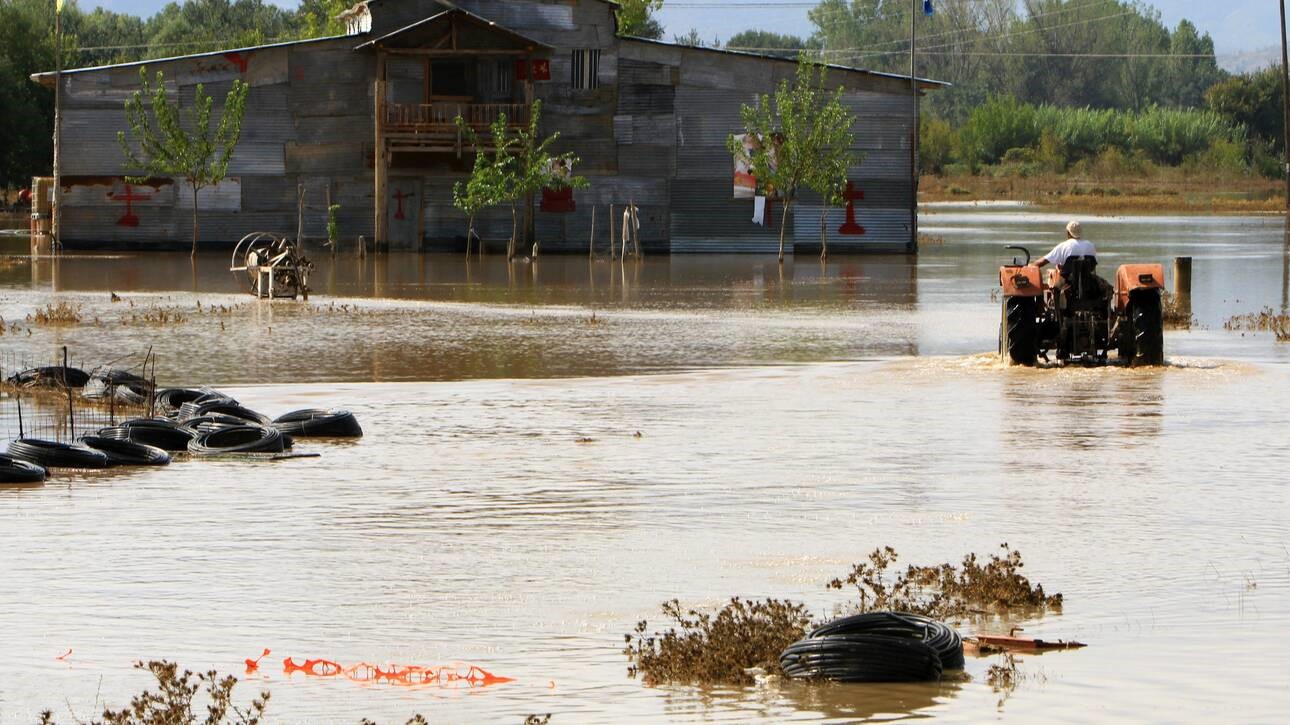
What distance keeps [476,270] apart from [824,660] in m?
38.8

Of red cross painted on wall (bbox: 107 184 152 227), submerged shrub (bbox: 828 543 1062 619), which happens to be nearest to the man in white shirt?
submerged shrub (bbox: 828 543 1062 619)

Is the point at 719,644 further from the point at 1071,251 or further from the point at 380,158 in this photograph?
the point at 380,158

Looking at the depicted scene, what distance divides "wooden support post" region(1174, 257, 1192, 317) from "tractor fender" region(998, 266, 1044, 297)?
883cm

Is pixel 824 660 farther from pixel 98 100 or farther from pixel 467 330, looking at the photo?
pixel 98 100

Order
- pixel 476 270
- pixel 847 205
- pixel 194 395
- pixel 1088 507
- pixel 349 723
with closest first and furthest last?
pixel 349 723 → pixel 1088 507 → pixel 194 395 → pixel 476 270 → pixel 847 205

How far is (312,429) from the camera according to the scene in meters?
17.0

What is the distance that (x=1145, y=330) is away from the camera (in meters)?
22.1

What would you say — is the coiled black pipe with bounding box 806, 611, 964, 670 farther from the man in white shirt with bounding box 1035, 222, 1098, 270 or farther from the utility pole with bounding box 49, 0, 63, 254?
the utility pole with bounding box 49, 0, 63, 254

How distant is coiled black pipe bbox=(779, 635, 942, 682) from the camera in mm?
8703

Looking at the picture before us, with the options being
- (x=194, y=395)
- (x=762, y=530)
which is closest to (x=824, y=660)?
(x=762, y=530)

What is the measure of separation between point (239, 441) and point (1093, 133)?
396 ft

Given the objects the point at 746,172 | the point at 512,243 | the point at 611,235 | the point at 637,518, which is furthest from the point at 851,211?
the point at 637,518

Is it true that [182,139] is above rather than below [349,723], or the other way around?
above

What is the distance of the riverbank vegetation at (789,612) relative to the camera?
29.2ft
